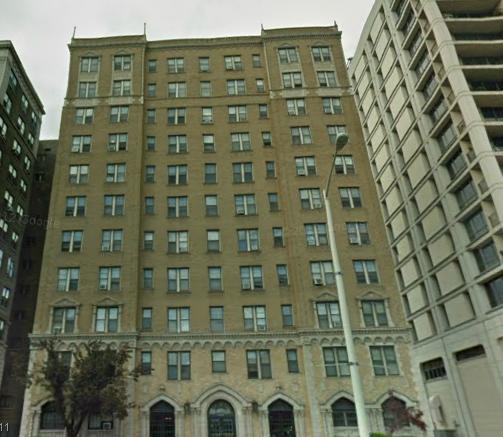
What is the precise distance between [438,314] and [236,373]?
774 inches

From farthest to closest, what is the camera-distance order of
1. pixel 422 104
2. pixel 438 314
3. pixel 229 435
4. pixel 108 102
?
1. pixel 108 102
2. pixel 422 104
3. pixel 438 314
4. pixel 229 435

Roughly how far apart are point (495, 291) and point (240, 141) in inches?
1109

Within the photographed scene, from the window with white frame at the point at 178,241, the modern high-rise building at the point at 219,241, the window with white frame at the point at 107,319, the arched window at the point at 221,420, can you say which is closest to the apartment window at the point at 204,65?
the modern high-rise building at the point at 219,241

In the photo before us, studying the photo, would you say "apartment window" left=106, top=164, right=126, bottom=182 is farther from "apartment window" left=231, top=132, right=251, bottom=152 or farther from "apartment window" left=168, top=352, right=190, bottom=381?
"apartment window" left=168, top=352, right=190, bottom=381

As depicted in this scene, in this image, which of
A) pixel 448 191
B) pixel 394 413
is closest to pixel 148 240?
pixel 394 413

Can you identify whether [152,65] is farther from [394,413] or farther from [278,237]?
[394,413]

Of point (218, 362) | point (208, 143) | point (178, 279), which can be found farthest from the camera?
point (208, 143)

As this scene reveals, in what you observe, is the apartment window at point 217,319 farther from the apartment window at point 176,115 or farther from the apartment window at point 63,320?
the apartment window at point 176,115

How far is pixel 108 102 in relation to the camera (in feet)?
176

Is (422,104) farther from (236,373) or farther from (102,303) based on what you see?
(102,303)

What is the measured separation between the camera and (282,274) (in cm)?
4453

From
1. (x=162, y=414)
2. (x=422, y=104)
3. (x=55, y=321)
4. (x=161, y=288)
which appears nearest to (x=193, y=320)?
(x=161, y=288)

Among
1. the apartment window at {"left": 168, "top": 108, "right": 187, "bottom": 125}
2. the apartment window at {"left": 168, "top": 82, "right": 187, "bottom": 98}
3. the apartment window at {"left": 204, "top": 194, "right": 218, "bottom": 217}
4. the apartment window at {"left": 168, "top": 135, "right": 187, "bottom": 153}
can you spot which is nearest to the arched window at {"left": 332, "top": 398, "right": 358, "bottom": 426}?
the apartment window at {"left": 204, "top": 194, "right": 218, "bottom": 217}

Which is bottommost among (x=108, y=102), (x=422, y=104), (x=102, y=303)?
(x=102, y=303)
